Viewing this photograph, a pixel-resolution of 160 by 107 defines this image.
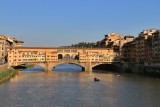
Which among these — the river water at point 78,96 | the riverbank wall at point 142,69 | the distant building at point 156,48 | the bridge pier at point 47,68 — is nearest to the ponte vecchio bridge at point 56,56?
the bridge pier at point 47,68

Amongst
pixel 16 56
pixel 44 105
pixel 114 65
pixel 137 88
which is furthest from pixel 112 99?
pixel 114 65

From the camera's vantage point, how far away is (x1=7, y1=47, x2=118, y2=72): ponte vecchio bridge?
59438 millimetres

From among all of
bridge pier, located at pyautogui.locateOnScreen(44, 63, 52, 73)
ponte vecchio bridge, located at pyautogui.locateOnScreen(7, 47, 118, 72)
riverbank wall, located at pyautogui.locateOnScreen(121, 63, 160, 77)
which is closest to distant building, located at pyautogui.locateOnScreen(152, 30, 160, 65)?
riverbank wall, located at pyautogui.locateOnScreen(121, 63, 160, 77)

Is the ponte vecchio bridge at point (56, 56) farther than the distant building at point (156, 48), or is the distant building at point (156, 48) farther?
the ponte vecchio bridge at point (56, 56)

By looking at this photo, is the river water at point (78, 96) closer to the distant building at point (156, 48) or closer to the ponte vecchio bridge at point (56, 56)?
the distant building at point (156, 48)

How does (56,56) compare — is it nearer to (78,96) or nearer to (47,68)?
(47,68)

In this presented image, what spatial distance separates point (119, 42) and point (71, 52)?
868cm

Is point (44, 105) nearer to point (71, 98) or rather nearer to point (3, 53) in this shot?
point (71, 98)

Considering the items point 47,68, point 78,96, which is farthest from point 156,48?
point 78,96

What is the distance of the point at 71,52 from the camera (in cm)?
6538

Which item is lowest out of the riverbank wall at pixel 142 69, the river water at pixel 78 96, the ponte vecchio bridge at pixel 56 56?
the river water at pixel 78 96

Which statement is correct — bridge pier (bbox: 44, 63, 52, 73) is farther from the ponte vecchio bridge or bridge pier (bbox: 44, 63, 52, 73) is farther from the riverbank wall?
the riverbank wall

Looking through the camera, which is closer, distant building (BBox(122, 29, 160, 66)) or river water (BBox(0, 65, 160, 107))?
river water (BBox(0, 65, 160, 107))

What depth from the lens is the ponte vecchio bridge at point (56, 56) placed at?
59.4 metres
